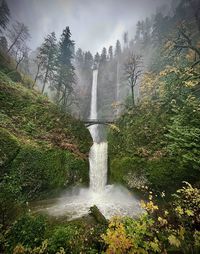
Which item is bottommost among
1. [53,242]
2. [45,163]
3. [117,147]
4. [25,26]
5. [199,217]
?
[53,242]

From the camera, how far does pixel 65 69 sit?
98.3ft

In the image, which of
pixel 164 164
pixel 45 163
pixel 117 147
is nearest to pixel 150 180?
pixel 164 164

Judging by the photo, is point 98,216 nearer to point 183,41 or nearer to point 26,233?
point 26,233

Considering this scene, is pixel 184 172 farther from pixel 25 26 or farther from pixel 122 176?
pixel 25 26

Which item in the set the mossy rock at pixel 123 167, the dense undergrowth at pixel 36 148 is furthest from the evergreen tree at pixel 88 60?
the mossy rock at pixel 123 167

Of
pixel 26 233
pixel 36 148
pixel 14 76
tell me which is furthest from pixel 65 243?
pixel 14 76

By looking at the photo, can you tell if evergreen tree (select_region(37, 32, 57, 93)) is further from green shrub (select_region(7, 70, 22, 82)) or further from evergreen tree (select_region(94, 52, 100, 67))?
evergreen tree (select_region(94, 52, 100, 67))

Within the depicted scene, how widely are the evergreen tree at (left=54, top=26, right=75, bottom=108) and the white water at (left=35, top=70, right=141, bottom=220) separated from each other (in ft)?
50.4

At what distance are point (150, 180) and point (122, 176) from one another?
2.34 metres

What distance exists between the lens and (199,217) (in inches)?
191

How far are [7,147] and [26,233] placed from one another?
283 inches

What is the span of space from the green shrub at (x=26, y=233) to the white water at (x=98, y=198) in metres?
4.87

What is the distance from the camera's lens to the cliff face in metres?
10.8

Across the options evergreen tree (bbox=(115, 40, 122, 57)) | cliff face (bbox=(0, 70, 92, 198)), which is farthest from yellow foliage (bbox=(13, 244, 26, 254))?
evergreen tree (bbox=(115, 40, 122, 57))
